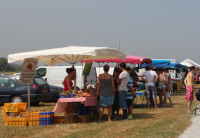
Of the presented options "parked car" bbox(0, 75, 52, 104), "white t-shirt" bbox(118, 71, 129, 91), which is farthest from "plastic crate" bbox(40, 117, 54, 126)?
"parked car" bbox(0, 75, 52, 104)

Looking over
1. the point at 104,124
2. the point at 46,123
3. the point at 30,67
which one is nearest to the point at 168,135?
the point at 104,124

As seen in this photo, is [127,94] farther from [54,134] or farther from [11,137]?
[11,137]

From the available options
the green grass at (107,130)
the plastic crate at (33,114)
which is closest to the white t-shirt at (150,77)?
the green grass at (107,130)

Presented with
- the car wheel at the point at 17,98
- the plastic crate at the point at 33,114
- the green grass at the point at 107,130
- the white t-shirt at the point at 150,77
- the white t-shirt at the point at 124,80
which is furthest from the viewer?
the car wheel at the point at 17,98

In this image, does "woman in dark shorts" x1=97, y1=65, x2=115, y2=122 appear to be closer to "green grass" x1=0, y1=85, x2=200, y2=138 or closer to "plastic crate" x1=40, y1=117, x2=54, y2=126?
"green grass" x1=0, y1=85, x2=200, y2=138

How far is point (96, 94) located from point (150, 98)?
4.16 m

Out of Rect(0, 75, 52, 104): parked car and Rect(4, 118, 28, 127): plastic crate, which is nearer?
Rect(4, 118, 28, 127): plastic crate

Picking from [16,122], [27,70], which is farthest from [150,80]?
[16,122]

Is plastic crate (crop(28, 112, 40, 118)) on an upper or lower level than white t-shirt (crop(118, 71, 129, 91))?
lower

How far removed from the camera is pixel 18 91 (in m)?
13.3

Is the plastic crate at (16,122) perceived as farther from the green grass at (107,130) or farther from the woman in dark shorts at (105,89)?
the woman in dark shorts at (105,89)

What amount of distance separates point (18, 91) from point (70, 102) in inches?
212

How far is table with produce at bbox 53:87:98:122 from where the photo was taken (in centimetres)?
823

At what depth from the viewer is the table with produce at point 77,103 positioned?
324 inches
